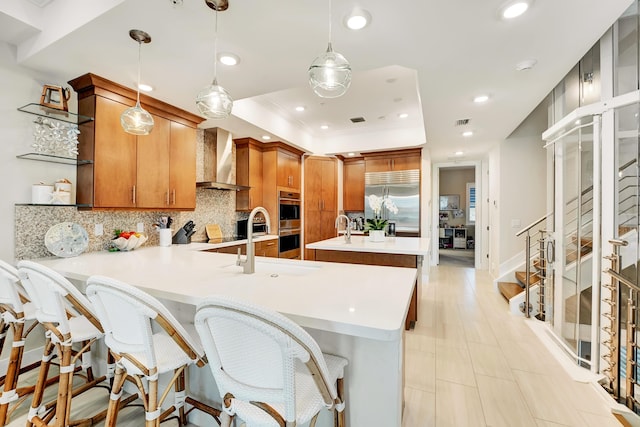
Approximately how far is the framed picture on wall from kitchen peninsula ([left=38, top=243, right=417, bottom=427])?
351 inches

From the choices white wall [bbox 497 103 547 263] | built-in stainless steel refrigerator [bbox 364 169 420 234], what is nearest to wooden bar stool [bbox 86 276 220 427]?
built-in stainless steel refrigerator [bbox 364 169 420 234]

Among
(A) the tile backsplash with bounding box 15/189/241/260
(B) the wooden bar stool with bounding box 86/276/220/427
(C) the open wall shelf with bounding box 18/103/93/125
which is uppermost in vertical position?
(C) the open wall shelf with bounding box 18/103/93/125

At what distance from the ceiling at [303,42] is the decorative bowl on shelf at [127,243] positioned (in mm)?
1447

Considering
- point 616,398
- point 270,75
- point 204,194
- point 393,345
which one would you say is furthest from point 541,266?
point 204,194

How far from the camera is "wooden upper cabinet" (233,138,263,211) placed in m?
4.51

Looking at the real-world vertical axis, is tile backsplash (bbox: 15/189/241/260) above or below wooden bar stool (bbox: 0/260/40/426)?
above

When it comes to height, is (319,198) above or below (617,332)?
above

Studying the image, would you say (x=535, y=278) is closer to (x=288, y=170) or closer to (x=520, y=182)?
(x=520, y=182)

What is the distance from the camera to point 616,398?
76.4 inches

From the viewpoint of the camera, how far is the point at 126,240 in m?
2.74

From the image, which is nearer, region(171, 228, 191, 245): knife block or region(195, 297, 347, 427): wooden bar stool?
region(195, 297, 347, 427): wooden bar stool

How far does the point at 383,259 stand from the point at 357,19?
225 centimetres

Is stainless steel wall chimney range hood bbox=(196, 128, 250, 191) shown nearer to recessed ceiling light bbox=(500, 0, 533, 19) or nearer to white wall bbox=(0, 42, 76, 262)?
white wall bbox=(0, 42, 76, 262)

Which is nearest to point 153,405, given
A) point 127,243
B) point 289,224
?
point 127,243
